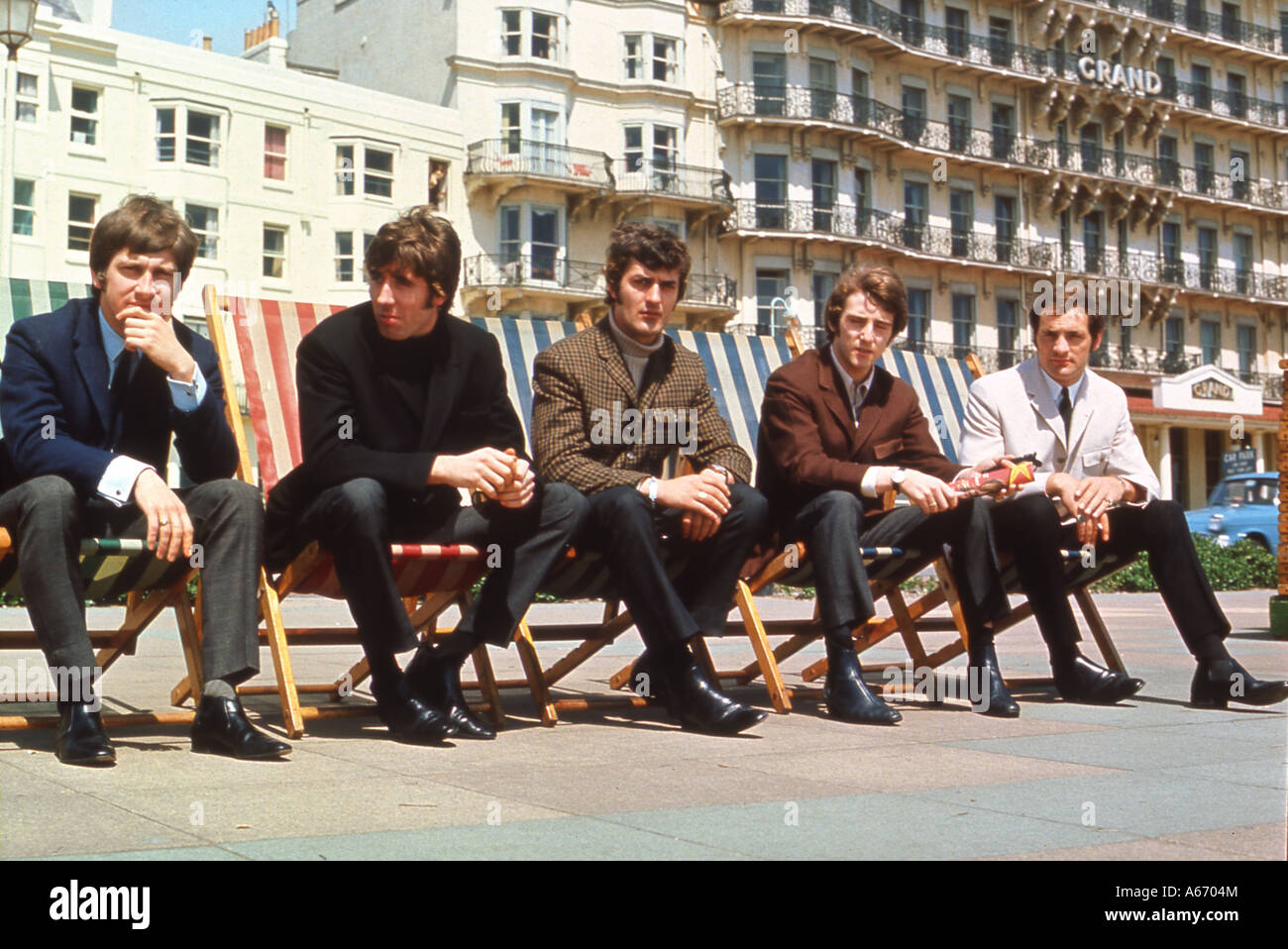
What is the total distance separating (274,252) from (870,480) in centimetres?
3212

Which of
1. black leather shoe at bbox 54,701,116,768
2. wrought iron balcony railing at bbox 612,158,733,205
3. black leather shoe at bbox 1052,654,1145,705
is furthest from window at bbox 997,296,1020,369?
black leather shoe at bbox 54,701,116,768

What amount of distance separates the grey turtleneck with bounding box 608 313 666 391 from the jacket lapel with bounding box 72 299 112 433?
160cm

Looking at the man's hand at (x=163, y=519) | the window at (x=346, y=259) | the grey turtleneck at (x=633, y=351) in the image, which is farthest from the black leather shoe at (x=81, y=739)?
the window at (x=346, y=259)

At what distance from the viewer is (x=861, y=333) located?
5.32 m

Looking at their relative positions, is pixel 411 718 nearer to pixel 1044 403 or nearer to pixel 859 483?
pixel 859 483

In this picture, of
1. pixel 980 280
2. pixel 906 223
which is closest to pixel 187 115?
pixel 906 223

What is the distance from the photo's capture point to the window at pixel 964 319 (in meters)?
43.6

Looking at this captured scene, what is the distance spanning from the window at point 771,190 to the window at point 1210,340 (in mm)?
16007

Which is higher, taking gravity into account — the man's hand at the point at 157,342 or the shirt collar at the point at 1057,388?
the man's hand at the point at 157,342

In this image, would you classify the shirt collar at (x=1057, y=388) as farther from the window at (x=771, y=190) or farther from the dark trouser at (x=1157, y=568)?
the window at (x=771, y=190)

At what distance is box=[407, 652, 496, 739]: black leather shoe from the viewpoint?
4.42 meters

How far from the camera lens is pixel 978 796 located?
3469 millimetres

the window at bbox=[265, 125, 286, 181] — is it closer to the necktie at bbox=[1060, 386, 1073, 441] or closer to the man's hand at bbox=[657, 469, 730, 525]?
the necktie at bbox=[1060, 386, 1073, 441]
